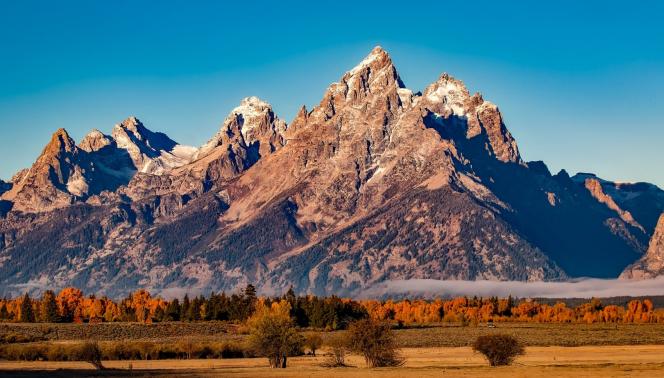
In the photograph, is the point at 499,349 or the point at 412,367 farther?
the point at 499,349

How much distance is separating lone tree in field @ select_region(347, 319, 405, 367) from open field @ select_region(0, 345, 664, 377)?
12.5 feet

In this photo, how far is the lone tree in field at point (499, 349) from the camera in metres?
170

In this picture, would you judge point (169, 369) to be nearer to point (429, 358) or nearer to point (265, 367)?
point (265, 367)

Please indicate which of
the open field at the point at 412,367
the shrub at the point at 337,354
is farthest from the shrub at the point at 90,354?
the shrub at the point at 337,354

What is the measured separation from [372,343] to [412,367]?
41.7 ft

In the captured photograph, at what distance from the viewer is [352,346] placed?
578 feet

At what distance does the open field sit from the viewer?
5719 inches

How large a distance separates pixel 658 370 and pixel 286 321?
67610mm

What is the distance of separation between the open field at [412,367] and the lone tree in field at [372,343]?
3812mm

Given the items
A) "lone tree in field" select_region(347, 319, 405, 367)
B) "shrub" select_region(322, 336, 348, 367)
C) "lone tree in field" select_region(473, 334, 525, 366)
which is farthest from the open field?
"lone tree in field" select_region(347, 319, 405, 367)

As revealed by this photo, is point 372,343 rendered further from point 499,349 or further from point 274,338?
point 499,349

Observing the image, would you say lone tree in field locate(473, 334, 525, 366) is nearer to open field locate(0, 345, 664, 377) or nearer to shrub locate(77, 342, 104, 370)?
open field locate(0, 345, 664, 377)

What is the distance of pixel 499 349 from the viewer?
6693 inches

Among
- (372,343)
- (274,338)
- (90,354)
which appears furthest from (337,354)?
(90,354)
